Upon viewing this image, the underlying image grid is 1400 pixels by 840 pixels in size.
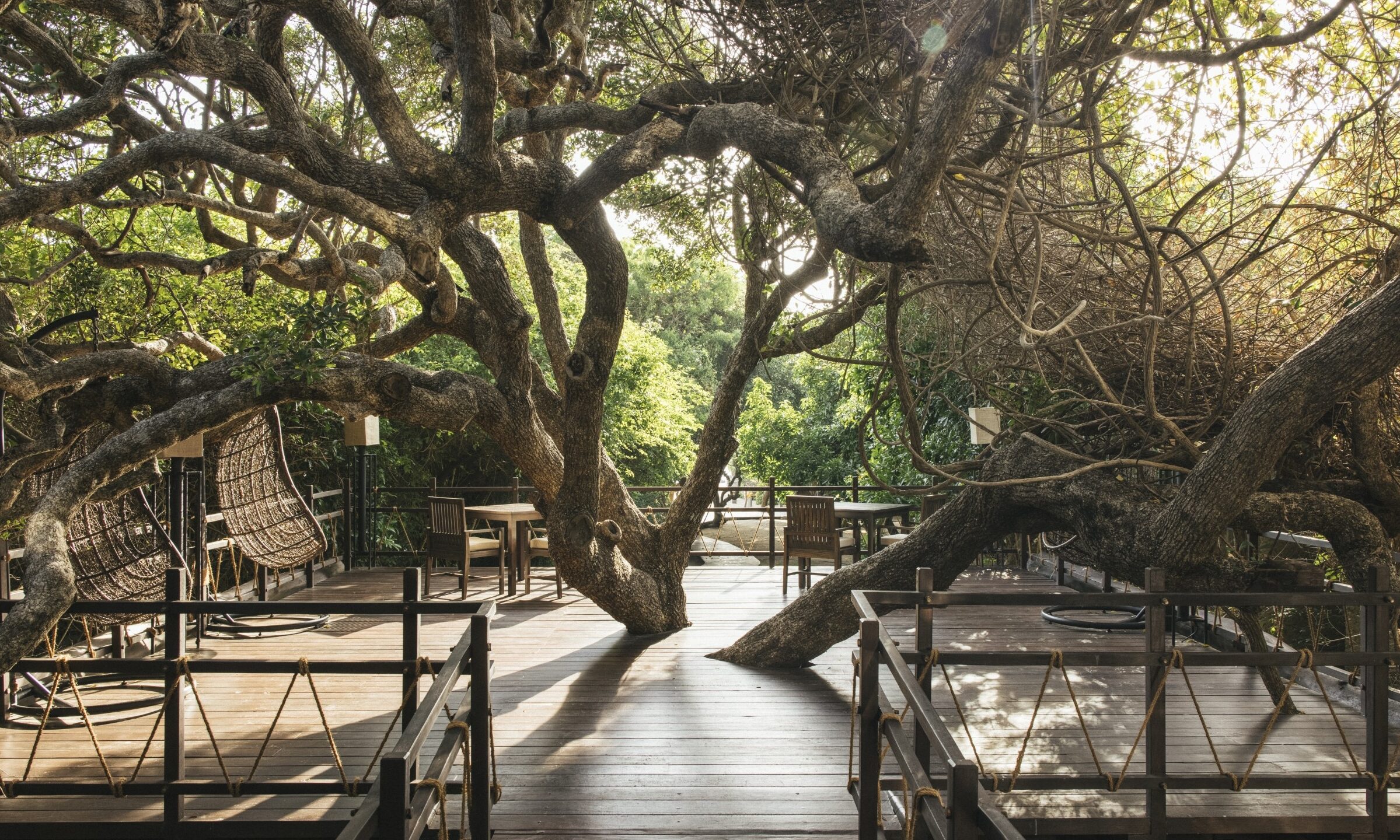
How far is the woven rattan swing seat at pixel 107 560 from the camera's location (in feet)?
16.9

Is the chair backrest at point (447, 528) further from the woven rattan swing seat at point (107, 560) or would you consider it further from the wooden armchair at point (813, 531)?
the wooden armchair at point (813, 531)

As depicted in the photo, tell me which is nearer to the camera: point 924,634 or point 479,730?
point 479,730

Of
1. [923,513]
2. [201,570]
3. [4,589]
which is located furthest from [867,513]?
[4,589]

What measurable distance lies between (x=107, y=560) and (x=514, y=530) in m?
3.28

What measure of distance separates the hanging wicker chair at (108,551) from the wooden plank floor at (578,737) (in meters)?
0.67

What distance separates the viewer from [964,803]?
1737 mm

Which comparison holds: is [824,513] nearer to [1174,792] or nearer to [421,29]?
[1174,792]

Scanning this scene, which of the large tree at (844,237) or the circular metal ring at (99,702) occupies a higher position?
the large tree at (844,237)

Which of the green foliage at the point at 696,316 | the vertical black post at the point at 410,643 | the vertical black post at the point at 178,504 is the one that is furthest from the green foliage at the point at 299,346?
the green foliage at the point at 696,316

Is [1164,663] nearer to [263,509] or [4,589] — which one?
[4,589]

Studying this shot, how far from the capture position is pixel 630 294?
23.6 metres

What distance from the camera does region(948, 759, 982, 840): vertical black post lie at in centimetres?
171

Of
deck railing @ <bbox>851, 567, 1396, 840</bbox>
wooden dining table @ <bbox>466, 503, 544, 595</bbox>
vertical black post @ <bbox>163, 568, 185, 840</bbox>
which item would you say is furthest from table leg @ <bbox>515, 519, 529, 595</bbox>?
deck railing @ <bbox>851, 567, 1396, 840</bbox>

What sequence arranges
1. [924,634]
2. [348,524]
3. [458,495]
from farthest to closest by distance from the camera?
1. [458,495]
2. [348,524]
3. [924,634]
